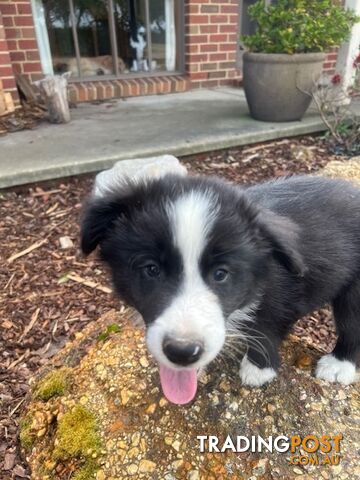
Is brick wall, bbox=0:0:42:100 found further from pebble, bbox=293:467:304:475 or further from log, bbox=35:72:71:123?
pebble, bbox=293:467:304:475

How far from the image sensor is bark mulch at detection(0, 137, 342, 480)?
2.42 meters

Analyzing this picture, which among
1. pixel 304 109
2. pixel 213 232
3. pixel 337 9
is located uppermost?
pixel 337 9

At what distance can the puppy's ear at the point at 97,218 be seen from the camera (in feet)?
5.45

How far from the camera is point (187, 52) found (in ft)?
23.5

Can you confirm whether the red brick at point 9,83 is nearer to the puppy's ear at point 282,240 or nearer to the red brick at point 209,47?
the red brick at point 209,47

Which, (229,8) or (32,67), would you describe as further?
(229,8)

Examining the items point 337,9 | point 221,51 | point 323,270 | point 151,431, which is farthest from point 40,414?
point 221,51

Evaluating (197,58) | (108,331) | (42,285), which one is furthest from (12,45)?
(108,331)

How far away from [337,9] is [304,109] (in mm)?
1133

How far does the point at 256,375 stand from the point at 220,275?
66 centimetres

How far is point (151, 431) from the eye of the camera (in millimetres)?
1839

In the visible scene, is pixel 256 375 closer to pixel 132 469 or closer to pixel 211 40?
pixel 132 469

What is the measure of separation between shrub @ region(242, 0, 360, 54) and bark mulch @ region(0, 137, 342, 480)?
4.83 ft

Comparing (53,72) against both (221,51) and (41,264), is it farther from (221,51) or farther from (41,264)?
(41,264)
